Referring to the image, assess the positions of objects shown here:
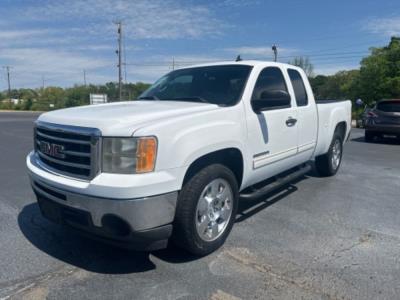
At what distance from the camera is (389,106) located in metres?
12.2

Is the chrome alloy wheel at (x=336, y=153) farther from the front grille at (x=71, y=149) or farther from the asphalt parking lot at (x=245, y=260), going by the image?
the front grille at (x=71, y=149)

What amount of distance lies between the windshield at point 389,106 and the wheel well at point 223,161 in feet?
34.0

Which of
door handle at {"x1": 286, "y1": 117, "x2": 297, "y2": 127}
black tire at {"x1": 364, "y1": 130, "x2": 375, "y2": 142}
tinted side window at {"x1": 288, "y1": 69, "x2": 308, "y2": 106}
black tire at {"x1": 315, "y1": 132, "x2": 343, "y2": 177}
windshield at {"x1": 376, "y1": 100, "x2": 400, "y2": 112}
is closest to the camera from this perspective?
door handle at {"x1": 286, "y1": 117, "x2": 297, "y2": 127}

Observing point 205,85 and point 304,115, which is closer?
point 205,85

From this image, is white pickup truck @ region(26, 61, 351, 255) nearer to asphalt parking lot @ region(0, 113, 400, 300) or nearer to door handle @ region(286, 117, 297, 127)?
door handle @ region(286, 117, 297, 127)

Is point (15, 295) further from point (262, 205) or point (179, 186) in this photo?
point (262, 205)

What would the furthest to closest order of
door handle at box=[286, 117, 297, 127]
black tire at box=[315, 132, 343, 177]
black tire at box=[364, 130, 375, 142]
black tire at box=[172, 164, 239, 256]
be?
black tire at box=[364, 130, 375, 142]
black tire at box=[315, 132, 343, 177]
door handle at box=[286, 117, 297, 127]
black tire at box=[172, 164, 239, 256]

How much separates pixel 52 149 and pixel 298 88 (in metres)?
3.58

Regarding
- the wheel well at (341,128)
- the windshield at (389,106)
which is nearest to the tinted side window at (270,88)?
the wheel well at (341,128)

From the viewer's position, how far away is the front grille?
9.33 feet

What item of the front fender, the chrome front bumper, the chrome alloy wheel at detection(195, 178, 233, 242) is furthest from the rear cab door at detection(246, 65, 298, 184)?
the chrome front bumper

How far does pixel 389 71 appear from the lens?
29.8m

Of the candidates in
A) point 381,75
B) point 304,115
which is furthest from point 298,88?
point 381,75

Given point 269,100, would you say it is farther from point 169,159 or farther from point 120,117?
point 120,117
